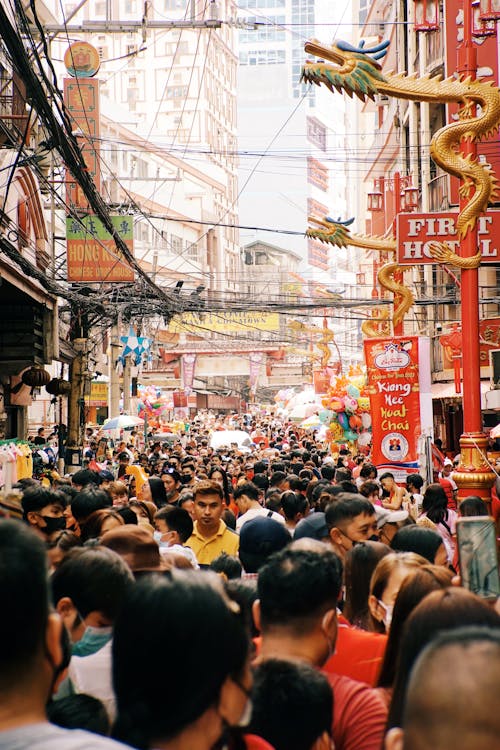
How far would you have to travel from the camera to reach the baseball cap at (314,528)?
304 inches

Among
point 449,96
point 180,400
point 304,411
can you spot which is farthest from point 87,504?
point 180,400

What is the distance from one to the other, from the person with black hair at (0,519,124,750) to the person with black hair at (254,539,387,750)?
1.13m

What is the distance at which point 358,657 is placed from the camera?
4137 mm

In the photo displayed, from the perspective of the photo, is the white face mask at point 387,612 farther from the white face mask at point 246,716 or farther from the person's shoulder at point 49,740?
the person's shoulder at point 49,740

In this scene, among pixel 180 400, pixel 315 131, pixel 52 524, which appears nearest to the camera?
pixel 52 524

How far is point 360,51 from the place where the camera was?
10.3m

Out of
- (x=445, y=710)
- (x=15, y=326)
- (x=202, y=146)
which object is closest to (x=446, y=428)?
(x=15, y=326)

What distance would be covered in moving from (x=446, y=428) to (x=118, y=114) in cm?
5259

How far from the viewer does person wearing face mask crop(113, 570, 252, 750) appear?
2.45 metres

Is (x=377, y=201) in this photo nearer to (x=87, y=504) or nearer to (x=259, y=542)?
(x=87, y=504)

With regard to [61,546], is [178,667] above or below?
above

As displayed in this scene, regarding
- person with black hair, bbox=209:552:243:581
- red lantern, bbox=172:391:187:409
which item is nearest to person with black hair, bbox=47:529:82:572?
person with black hair, bbox=209:552:243:581

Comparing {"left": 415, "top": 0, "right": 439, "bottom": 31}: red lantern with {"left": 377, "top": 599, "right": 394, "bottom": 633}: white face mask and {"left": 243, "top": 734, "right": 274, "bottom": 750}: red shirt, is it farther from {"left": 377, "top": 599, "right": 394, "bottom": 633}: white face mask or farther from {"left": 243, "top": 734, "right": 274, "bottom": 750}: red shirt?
{"left": 243, "top": 734, "right": 274, "bottom": 750}: red shirt

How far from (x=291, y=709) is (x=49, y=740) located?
0.90 m
